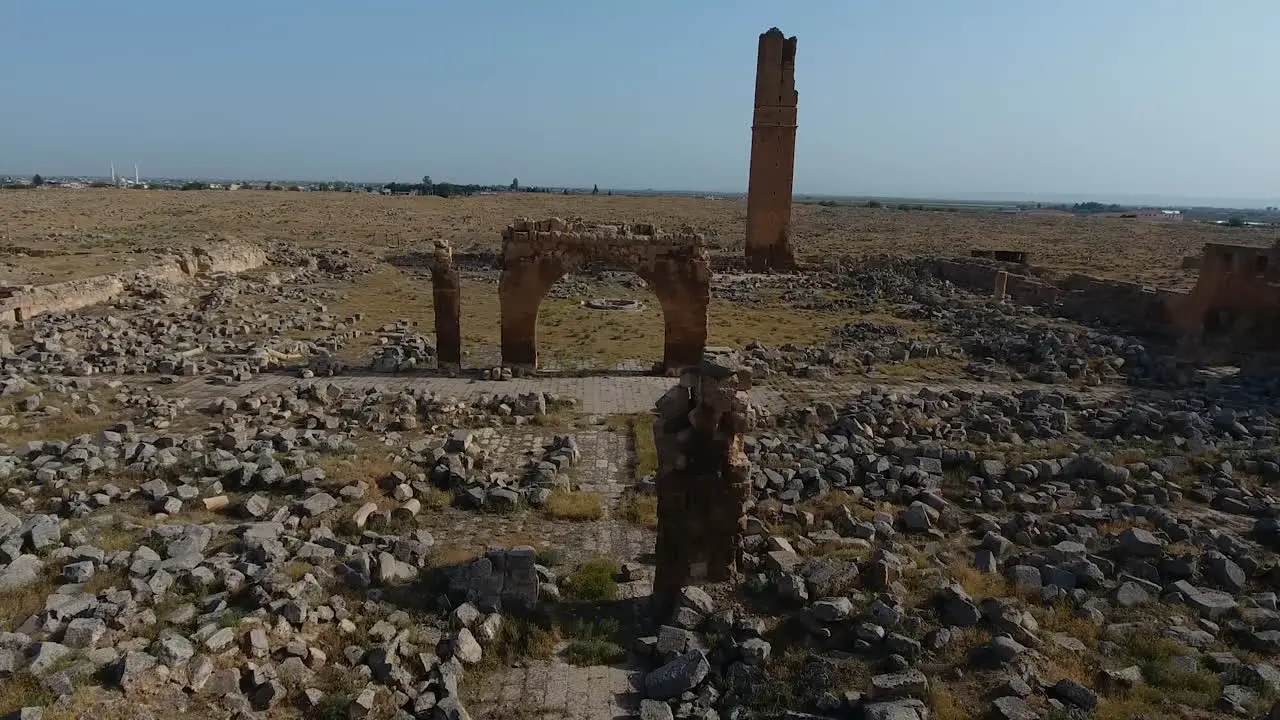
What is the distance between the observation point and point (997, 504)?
9.33m

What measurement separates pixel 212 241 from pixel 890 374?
2845 centimetres

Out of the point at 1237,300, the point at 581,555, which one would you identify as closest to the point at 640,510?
the point at 581,555

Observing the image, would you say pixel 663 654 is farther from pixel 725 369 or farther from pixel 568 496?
pixel 568 496

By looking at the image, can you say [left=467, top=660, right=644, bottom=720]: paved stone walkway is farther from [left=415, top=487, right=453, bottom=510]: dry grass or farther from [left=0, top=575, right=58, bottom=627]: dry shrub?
[left=0, top=575, right=58, bottom=627]: dry shrub

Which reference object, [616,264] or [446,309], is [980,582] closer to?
[616,264]

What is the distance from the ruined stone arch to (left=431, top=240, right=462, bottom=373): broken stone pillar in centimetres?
98

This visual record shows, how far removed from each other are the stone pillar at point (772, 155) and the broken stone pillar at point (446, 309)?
19.0 m

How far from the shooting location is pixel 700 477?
702cm

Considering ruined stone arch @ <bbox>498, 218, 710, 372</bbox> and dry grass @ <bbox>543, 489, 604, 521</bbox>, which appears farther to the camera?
ruined stone arch @ <bbox>498, 218, 710, 372</bbox>

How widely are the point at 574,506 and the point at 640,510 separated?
0.81 m

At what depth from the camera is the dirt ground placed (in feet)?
99.5

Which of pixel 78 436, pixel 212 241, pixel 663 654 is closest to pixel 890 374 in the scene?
pixel 663 654

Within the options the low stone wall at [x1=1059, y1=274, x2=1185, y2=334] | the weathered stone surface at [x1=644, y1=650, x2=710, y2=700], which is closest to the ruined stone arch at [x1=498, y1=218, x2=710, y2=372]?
the weathered stone surface at [x1=644, y1=650, x2=710, y2=700]

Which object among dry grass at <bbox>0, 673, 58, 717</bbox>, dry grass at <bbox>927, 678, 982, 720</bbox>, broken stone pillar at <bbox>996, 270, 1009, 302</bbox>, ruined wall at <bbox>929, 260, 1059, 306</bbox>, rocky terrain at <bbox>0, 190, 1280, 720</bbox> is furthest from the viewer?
broken stone pillar at <bbox>996, 270, 1009, 302</bbox>
